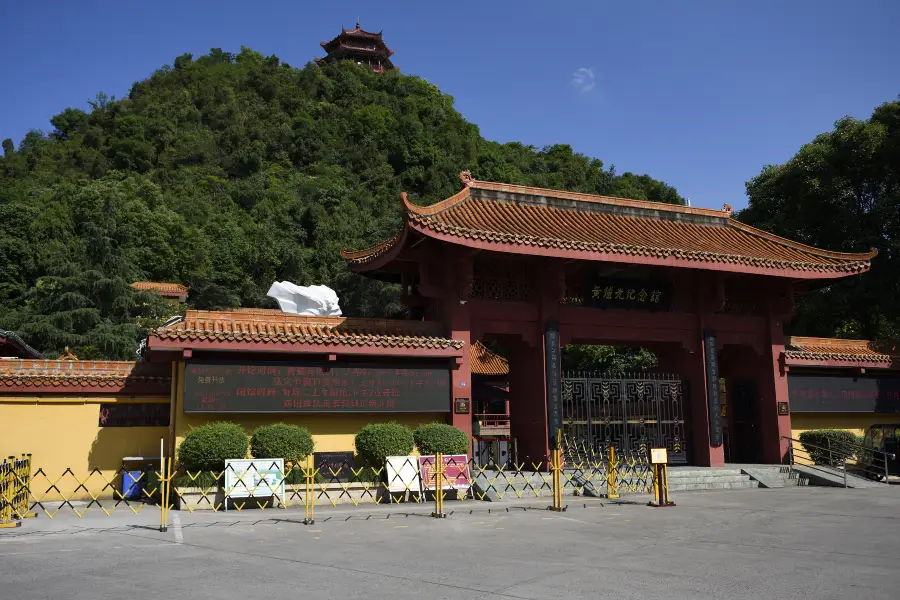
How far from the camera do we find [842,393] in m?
20.4

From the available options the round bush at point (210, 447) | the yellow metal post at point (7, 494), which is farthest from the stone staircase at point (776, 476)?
the yellow metal post at point (7, 494)

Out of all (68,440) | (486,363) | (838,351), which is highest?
(486,363)

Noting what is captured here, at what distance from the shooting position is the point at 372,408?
16.0m

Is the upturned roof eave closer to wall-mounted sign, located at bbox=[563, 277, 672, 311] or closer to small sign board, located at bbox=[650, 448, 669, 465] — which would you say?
wall-mounted sign, located at bbox=[563, 277, 672, 311]

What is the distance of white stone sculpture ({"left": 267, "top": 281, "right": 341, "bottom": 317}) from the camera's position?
18.2 metres

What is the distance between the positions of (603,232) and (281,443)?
934 centimetres

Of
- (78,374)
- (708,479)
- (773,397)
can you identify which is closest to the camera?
(78,374)

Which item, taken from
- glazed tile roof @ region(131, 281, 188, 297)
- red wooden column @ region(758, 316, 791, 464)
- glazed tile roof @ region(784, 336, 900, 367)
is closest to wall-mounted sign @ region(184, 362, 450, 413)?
red wooden column @ region(758, 316, 791, 464)

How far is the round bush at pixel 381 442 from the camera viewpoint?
1521 centimetres

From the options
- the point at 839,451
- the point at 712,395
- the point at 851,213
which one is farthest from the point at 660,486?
the point at 851,213

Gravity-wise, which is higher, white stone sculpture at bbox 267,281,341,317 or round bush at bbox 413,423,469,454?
white stone sculpture at bbox 267,281,341,317

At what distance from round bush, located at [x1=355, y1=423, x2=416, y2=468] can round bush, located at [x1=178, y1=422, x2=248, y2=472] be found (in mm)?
2360

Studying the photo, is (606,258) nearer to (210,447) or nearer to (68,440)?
(210,447)

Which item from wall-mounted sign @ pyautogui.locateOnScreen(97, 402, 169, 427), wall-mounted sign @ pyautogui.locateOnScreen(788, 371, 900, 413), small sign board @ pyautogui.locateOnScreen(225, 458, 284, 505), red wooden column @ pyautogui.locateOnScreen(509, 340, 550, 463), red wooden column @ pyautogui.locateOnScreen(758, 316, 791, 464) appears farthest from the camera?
wall-mounted sign @ pyautogui.locateOnScreen(788, 371, 900, 413)
